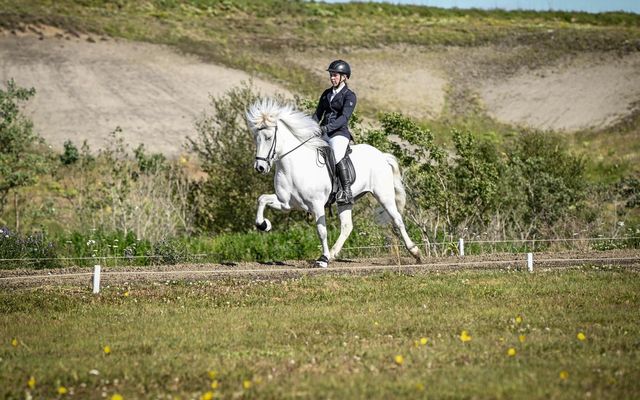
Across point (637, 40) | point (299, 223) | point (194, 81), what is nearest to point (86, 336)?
point (299, 223)

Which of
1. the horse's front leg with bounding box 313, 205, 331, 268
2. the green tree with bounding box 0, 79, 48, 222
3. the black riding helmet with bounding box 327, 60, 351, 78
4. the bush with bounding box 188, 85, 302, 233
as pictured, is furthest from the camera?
the bush with bounding box 188, 85, 302, 233

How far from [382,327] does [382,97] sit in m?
67.6

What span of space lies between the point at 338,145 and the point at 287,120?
1.10 meters

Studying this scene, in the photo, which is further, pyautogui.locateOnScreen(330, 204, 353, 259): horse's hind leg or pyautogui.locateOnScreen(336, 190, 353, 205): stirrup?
pyautogui.locateOnScreen(330, 204, 353, 259): horse's hind leg

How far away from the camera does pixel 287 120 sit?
1814 cm

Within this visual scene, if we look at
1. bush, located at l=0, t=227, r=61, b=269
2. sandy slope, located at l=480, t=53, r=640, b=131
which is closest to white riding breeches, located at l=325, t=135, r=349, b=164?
bush, located at l=0, t=227, r=61, b=269

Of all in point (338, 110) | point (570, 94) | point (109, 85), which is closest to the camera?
point (338, 110)

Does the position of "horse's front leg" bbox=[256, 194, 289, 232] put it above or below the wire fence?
above

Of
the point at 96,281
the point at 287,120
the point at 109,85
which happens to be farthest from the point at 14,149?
the point at 109,85

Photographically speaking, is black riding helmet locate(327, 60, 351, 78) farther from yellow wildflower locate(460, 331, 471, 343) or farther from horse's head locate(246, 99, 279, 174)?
yellow wildflower locate(460, 331, 471, 343)

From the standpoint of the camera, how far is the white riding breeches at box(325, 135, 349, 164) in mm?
18438

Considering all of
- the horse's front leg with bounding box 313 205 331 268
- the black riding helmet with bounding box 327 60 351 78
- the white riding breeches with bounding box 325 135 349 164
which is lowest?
the horse's front leg with bounding box 313 205 331 268

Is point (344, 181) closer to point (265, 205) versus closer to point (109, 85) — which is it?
point (265, 205)

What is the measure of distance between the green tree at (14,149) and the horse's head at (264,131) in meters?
16.4
